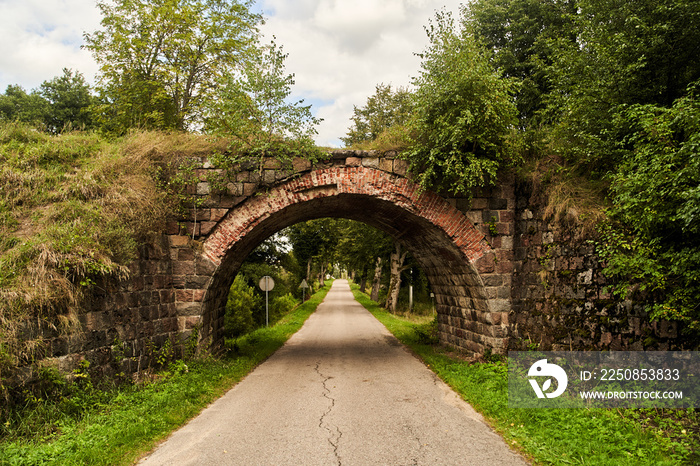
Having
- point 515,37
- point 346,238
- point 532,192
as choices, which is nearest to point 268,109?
point 532,192

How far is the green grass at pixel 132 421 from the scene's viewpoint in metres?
3.97

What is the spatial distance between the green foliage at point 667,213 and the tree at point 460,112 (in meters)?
2.44

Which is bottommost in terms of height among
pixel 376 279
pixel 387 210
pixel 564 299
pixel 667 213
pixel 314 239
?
pixel 376 279

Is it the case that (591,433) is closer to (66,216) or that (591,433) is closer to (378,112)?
(66,216)

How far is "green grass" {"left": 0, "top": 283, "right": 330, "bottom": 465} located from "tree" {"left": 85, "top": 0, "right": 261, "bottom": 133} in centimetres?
940

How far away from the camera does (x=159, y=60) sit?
14555mm

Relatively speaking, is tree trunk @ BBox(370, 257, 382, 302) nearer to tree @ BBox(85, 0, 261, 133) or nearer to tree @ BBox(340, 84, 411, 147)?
tree @ BBox(340, 84, 411, 147)

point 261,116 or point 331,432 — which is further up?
point 261,116

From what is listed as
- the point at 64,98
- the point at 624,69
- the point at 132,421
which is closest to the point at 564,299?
the point at 624,69

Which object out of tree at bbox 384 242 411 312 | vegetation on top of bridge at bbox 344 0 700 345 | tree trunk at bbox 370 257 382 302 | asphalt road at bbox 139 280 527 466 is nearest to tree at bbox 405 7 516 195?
vegetation on top of bridge at bbox 344 0 700 345

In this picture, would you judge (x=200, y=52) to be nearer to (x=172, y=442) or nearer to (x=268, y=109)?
(x=268, y=109)

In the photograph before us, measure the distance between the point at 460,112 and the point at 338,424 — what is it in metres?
5.75

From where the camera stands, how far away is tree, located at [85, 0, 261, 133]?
13883mm

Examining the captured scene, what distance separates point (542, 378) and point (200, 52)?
15.4 m
